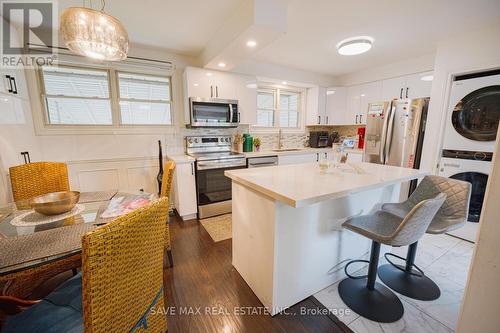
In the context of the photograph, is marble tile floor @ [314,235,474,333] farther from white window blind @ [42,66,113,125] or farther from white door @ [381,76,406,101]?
white window blind @ [42,66,113,125]

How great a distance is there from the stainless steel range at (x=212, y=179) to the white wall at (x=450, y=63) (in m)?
2.63

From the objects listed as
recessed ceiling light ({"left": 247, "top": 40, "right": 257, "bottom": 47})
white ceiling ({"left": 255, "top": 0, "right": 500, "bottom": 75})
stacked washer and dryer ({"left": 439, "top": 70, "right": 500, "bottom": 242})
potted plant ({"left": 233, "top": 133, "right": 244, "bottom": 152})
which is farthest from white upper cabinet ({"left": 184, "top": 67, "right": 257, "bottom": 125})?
stacked washer and dryer ({"left": 439, "top": 70, "right": 500, "bottom": 242})

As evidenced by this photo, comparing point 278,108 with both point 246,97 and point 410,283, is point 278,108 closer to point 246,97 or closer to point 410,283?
point 246,97

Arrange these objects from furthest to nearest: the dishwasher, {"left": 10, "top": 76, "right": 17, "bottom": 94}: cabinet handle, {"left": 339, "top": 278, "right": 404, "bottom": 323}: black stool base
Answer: the dishwasher, {"left": 10, "top": 76, "right": 17, "bottom": 94}: cabinet handle, {"left": 339, "top": 278, "right": 404, "bottom": 323}: black stool base

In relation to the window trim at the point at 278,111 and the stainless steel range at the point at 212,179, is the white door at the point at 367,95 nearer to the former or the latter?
the window trim at the point at 278,111

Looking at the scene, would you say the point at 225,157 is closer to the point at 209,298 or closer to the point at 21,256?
the point at 209,298

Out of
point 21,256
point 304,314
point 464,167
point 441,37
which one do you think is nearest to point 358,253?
point 304,314

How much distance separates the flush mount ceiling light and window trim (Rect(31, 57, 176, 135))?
2.50 metres

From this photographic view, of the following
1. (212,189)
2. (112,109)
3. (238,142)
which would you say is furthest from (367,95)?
(112,109)

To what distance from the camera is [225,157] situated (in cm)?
303

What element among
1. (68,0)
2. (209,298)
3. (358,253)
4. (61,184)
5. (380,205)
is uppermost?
(68,0)

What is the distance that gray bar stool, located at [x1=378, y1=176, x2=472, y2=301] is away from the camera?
148 centimetres

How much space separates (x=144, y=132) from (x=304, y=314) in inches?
120

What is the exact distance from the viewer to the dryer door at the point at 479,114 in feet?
7.02
